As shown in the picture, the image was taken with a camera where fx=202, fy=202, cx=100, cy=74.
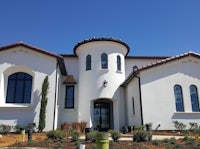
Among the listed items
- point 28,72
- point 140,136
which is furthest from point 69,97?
point 140,136

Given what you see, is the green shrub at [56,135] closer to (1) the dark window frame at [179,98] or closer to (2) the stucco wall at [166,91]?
(2) the stucco wall at [166,91]

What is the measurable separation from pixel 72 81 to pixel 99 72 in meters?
3.40

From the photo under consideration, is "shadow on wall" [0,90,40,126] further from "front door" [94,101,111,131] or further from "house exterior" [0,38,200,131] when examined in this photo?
"front door" [94,101,111,131]

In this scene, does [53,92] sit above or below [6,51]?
below

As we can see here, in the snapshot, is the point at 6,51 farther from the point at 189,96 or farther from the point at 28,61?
the point at 189,96

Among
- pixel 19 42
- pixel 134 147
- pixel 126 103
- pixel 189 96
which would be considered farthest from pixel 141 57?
pixel 134 147

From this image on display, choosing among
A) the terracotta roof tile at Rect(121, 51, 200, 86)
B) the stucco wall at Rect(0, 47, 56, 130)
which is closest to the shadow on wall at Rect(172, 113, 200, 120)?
the terracotta roof tile at Rect(121, 51, 200, 86)

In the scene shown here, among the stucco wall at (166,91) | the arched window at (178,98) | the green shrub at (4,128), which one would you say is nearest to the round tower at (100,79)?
the stucco wall at (166,91)

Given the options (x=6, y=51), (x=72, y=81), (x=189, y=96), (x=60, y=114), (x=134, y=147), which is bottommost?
(x=134, y=147)

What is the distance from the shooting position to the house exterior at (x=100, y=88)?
1664 centimetres

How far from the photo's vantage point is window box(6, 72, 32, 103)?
17688mm

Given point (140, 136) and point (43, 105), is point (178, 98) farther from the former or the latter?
point (43, 105)

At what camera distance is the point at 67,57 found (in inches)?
933

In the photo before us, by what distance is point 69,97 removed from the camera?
21.7 metres
